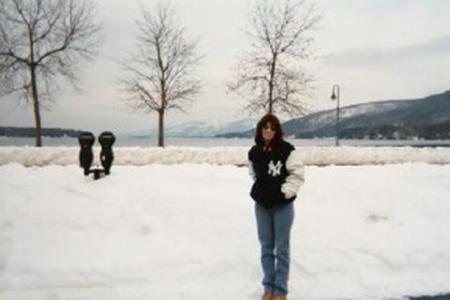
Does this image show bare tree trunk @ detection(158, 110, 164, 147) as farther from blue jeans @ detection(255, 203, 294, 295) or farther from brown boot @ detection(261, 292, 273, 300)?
brown boot @ detection(261, 292, 273, 300)

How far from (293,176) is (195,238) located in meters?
2.68

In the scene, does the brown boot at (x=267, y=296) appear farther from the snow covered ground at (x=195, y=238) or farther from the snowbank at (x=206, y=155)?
the snowbank at (x=206, y=155)

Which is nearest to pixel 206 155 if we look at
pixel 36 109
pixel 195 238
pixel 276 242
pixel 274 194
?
pixel 36 109

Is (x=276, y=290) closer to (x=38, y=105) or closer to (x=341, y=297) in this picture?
(x=341, y=297)

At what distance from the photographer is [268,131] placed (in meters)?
6.65

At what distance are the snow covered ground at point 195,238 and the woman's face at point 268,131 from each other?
77.9 inches

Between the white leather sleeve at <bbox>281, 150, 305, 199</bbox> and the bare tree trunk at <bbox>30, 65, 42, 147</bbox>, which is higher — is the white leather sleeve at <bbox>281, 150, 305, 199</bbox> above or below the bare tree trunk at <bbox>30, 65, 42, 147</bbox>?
below

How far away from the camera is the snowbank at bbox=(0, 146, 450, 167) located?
22281 millimetres

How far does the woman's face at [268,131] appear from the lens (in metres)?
6.65

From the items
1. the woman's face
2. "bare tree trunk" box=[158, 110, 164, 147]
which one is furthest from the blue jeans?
"bare tree trunk" box=[158, 110, 164, 147]

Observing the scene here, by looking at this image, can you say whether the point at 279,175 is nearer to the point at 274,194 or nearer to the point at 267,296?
the point at 274,194

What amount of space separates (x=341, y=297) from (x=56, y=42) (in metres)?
25.4

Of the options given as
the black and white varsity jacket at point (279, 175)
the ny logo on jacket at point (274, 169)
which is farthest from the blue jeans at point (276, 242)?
the ny logo on jacket at point (274, 169)

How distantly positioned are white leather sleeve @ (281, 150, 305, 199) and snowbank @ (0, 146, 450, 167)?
16.7 metres
